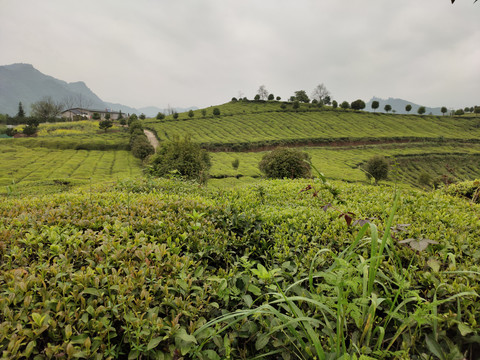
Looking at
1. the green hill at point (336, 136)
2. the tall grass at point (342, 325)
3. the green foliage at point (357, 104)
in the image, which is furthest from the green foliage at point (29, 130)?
the green foliage at point (357, 104)

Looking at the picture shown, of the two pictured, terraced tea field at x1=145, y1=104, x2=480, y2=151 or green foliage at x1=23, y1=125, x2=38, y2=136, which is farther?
terraced tea field at x1=145, y1=104, x2=480, y2=151

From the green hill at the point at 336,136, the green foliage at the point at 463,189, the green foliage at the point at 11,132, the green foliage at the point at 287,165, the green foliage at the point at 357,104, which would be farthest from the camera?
the green foliage at the point at 357,104

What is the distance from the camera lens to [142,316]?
1561 mm

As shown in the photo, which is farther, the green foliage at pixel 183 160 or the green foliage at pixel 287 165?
the green foliage at pixel 183 160

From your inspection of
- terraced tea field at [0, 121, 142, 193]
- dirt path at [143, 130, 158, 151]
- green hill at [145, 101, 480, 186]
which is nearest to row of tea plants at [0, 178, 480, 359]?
terraced tea field at [0, 121, 142, 193]

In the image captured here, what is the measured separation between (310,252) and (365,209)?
2061mm

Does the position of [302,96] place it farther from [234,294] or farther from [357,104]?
[234,294]

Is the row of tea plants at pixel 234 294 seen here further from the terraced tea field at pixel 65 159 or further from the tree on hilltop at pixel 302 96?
the tree on hilltop at pixel 302 96

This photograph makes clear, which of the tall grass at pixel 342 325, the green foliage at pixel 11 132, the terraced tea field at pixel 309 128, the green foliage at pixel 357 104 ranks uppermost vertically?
the green foliage at pixel 357 104

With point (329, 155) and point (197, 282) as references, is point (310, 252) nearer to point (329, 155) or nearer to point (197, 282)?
point (197, 282)

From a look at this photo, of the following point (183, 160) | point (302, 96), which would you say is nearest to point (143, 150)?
point (183, 160)

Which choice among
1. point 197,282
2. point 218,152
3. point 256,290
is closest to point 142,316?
point 197,282

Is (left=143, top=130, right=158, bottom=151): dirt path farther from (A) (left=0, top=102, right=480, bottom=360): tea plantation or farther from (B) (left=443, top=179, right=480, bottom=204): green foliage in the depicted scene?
(B) (left=443, top=179, right=480, bottom=204): green foliage

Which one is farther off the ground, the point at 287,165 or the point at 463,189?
the point at 463,189
